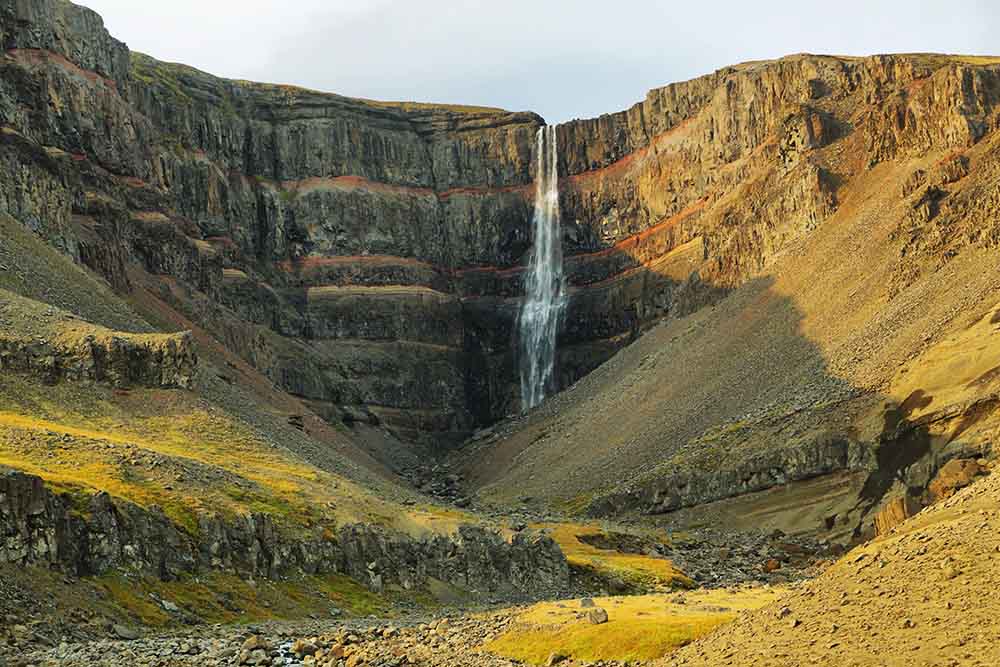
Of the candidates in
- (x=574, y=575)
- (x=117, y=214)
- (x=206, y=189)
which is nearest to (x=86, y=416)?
(x=574, y=575)

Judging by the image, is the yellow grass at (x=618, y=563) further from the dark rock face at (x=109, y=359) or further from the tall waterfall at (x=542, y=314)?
the tall waterfall at (x=542, y=314)

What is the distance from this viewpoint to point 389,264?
198 meters

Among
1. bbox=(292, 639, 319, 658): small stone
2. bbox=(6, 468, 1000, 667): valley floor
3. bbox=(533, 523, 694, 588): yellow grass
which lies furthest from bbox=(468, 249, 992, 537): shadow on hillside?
bbox=(292, 639, 319, 658): small stone

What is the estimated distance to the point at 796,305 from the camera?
5325 inches

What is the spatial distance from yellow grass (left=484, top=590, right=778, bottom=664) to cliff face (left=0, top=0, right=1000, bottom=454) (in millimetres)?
77359

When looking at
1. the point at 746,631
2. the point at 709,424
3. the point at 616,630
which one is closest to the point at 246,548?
the point at 616,630

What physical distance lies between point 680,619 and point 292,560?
2859 centimetres

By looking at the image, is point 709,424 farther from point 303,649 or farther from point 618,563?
point 303,649

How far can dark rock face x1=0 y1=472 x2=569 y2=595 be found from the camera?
195 ft

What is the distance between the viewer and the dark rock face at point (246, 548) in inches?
2343

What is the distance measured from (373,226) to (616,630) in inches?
6109

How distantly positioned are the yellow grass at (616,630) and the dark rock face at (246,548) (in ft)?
56.5

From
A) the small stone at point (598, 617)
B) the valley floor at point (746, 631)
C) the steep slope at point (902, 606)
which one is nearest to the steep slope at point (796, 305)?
the valley floor at point (746, 631)

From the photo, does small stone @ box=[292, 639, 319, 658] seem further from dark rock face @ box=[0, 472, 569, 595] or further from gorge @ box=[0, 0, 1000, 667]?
dark rock face @ box=[0, 472, 569, 595]
